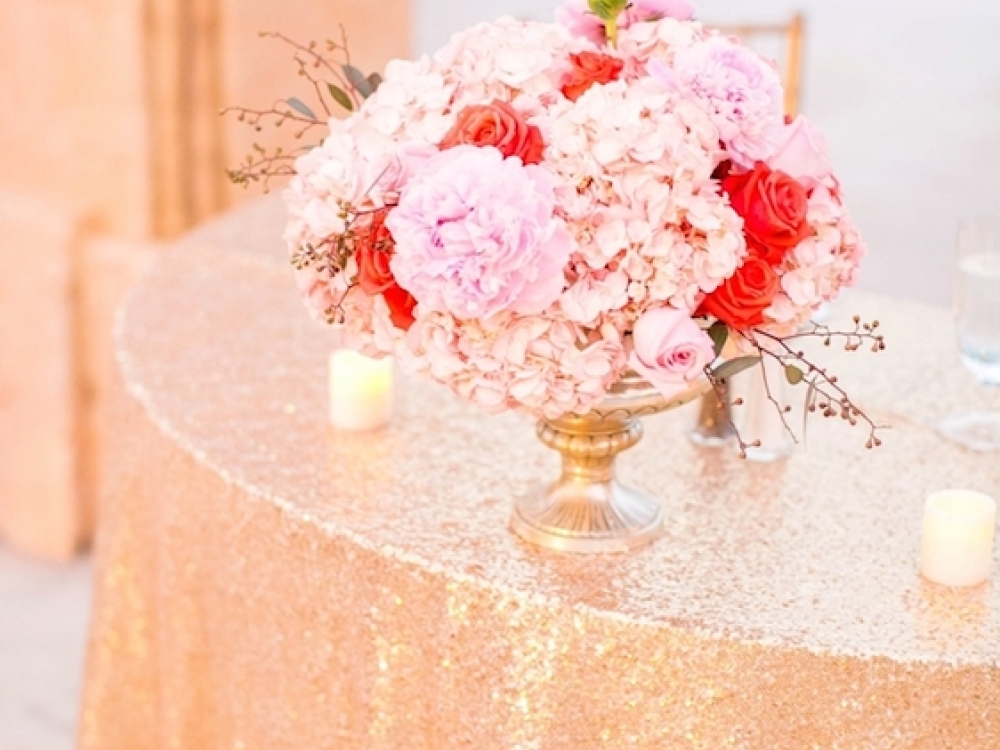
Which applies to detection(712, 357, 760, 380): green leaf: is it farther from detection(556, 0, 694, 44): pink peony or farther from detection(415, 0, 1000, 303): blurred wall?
detection(415, 0, 1000, 303): blurred wall

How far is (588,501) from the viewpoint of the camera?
1266 mm

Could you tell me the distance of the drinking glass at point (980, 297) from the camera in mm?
1358

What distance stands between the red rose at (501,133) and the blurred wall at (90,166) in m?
1.91

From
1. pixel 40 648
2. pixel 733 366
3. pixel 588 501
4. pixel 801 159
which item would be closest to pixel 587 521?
pixel 588 501

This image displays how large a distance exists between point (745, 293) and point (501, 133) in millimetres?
193

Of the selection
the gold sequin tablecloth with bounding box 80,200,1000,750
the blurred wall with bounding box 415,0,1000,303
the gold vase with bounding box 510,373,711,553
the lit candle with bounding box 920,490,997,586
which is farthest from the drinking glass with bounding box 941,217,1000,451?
the blurred wall with bounding box 415,0,1000,303

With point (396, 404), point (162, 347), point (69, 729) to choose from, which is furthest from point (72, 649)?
point (396, 404)

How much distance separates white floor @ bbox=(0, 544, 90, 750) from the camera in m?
2.62

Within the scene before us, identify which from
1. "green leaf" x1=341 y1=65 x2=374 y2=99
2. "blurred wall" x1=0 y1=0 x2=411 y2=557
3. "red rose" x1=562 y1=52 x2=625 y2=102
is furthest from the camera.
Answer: "blurred wall" x1=0 y1=0 x2=411 y2=557

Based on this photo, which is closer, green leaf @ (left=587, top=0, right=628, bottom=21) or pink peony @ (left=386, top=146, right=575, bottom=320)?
pink peony @ (left=386, top=146, right=575, bottom=320)

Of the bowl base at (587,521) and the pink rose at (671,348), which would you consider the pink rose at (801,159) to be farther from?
the bowl base at (587,521)

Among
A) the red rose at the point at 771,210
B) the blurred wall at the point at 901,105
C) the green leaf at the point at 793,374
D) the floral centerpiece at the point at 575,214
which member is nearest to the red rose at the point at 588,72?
the floral centerpiece at the point at 575,214

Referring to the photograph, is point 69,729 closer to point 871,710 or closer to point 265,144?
point 265,144

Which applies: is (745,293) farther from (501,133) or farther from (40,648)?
(40,648)
